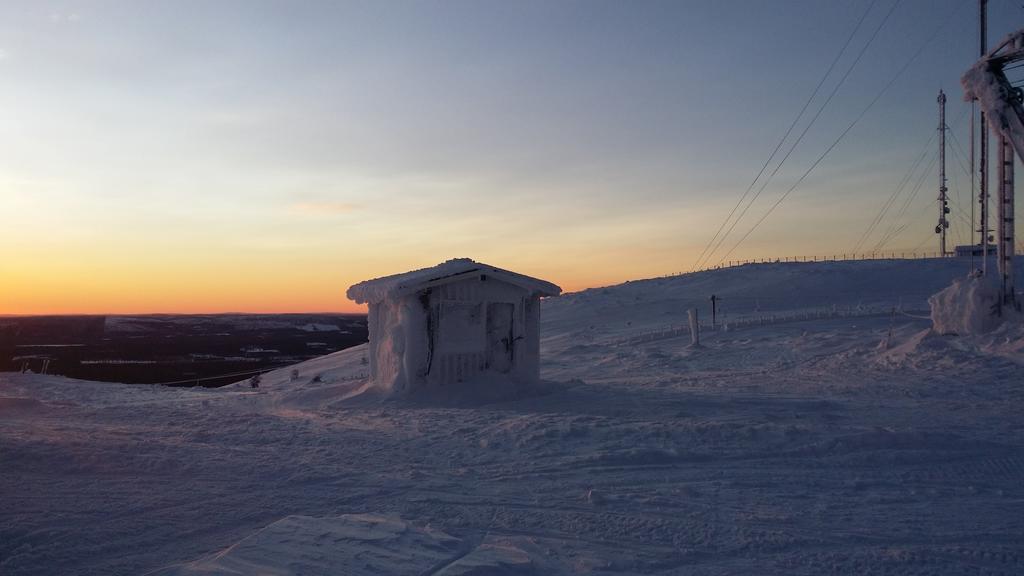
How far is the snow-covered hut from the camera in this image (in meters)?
14.8

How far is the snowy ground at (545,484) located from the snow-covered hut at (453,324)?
1042 millimetres

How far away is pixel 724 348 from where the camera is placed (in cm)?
2506

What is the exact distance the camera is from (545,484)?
7.59 meters

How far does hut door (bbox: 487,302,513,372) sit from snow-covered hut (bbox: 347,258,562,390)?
0.07 ft

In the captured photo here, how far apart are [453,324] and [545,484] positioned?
7938 millimetres

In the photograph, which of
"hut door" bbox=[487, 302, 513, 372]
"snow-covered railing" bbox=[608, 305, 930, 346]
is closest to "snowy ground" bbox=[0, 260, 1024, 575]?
"hut door" bbox=[487, 302, 513, 372]

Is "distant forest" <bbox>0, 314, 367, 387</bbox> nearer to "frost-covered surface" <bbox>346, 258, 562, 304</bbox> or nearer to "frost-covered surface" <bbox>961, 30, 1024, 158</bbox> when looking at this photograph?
"frost-covered surface" <bbox>346, 258, 562, 304</bbox>

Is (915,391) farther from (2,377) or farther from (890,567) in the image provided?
(2,377)

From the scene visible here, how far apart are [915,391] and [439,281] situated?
9917mm

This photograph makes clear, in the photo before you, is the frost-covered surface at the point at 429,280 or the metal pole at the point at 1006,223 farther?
the metal pole at the point at 1006,223

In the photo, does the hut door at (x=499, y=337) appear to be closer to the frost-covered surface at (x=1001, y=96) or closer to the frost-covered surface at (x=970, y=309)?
the frost-covered surface at (x=970, y=309)

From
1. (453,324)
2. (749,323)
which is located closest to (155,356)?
(749,323)

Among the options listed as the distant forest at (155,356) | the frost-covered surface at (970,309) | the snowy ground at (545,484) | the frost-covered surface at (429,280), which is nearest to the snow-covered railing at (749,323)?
the frost-covered surface at (970,309)

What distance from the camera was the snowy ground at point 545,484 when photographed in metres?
5.41
